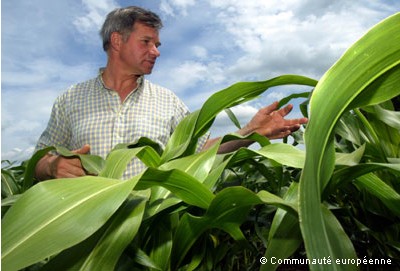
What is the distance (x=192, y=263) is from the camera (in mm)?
506

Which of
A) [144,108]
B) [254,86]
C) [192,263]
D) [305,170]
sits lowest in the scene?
[192,263]

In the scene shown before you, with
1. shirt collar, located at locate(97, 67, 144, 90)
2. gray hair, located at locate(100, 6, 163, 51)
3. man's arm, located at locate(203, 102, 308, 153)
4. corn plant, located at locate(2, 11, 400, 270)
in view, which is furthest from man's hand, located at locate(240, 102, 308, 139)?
gray hair, located at locate(100, 6, 163, 51)

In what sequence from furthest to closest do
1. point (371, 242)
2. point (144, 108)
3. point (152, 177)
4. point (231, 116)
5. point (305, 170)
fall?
point (144, 108) < point (231, 116) < point (371, 242) < point (152, 177) < point (305, 170)

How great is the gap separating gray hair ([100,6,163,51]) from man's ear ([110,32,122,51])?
0.02m

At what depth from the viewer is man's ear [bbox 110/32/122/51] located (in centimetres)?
190

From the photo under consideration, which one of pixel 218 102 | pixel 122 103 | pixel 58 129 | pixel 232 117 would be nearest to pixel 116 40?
pixel 122 103

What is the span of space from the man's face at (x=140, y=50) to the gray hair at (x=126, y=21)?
25 millimetres

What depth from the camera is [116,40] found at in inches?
75.3

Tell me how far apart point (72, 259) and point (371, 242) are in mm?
544

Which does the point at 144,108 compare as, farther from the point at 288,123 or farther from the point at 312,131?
the point at 312,131

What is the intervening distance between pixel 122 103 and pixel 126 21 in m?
0.46

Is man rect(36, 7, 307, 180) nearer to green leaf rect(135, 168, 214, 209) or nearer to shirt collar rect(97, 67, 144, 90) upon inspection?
shirt collar rect(97, 67, 144, 90)

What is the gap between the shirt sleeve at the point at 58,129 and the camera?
1656 millimetres

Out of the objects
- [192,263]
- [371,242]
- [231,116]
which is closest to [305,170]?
[192,263]
